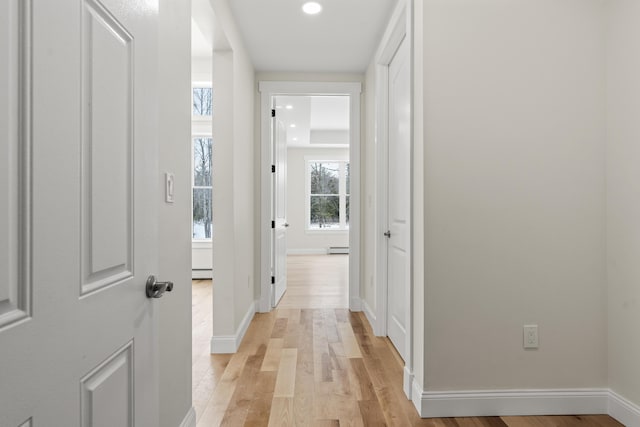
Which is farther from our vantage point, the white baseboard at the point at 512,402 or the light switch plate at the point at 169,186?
the white baseboard at the point at 512,402

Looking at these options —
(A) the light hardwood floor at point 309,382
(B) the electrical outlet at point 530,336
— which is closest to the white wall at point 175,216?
(A) the light hardwood floor at point 309,382

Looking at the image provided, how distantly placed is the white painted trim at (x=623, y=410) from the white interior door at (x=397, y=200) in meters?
1.14

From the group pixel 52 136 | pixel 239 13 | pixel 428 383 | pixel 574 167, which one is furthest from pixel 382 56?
pixel 52 136

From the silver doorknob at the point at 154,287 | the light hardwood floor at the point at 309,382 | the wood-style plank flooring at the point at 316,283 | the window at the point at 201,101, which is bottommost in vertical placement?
the light hardwood floor at the point at 309,382

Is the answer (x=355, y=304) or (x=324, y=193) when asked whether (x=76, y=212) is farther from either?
(x=324, y=193)

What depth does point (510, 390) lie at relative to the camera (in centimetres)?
193

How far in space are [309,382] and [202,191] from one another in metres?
4.09

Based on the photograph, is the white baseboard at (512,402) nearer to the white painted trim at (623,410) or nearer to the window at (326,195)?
the white painted trim at (623,410)

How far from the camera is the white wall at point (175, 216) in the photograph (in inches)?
57.1

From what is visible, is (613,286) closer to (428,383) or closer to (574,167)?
(574,167)

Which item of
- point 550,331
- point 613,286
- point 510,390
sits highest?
point 613,286

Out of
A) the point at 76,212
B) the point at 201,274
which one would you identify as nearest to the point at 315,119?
the point at 201,274

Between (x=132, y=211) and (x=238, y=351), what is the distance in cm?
214

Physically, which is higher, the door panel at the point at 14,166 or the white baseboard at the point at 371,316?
the door panel at the point at 14,166
